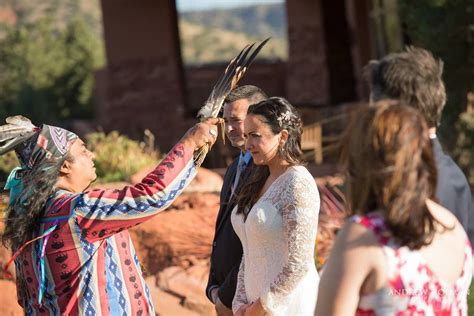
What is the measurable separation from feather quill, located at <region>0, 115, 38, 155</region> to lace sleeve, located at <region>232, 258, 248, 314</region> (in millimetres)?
1099

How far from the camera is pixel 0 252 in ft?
27.5

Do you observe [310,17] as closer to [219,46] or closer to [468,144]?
[468,144]

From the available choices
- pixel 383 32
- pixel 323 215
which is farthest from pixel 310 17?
pixel 323 215

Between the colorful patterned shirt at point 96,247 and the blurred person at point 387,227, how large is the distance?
3.77ft

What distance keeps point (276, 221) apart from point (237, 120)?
0.88 metres

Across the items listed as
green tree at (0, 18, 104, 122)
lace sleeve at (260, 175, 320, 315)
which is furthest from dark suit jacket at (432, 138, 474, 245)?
green tree at (0, 18, 104, 122)

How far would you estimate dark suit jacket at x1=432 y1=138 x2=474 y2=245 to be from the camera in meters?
3.83

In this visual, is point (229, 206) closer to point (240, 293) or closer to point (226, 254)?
point (226, 254)

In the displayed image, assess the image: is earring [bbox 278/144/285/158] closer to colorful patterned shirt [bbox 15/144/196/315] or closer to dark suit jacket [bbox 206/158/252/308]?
dark suit jacket [bbox 206/158/252/308]

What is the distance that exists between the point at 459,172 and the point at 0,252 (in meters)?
5.15

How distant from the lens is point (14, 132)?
13.6ft

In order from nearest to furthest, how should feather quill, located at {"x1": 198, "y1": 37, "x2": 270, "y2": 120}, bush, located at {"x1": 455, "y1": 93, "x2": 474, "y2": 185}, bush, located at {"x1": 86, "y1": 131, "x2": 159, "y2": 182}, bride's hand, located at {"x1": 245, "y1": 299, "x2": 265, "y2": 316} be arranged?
feather quill, located at {"x1": 198, "y1": 37, "x2": 270, "y2": 120} < bride's hand, located at {"x1": 245, "y1": 299, "x2": 265, "y2": 316} < bush, located at {"x1": 86, "y1": 131, "x2": 159, "y2": 182} < bush, located at {"x1": 455, "y1": 93, "x2": 474, "y2": 185}

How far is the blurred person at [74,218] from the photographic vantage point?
158 inches

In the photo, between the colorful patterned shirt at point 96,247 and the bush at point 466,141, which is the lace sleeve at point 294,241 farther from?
the bush at point 466,141
